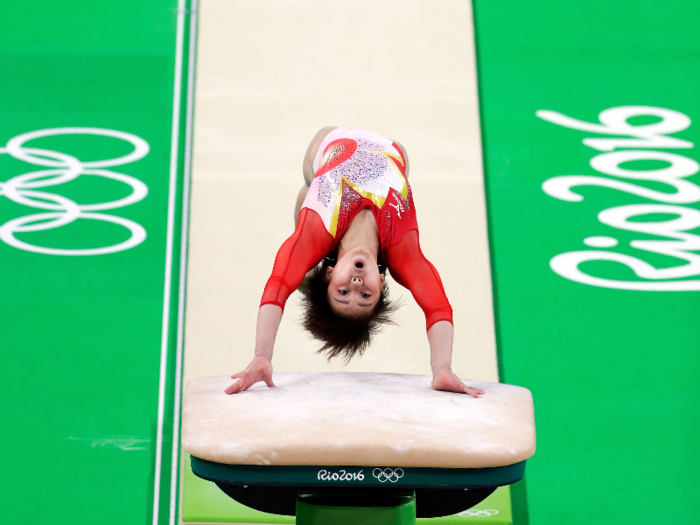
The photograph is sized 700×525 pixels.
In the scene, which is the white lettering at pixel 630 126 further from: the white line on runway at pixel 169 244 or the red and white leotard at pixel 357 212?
the white line on runway at pixel 169 244

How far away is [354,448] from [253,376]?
0.44 meters

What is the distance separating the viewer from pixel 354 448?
1369mm

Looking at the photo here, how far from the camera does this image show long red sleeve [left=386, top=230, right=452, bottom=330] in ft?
6.79

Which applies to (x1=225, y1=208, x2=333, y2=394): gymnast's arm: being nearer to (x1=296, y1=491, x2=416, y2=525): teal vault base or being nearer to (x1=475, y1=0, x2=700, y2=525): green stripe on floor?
(x1=296, y1=491, x2=416, y2=525): teal vault base

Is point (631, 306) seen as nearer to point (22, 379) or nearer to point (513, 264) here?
point (513, 264)

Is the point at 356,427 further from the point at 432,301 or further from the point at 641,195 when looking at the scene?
the point at 641,195

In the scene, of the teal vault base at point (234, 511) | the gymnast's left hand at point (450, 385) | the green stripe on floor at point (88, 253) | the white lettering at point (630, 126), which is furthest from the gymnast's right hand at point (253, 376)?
the white lettering at point (630, 126)

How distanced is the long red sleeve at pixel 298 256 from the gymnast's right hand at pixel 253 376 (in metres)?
0.23

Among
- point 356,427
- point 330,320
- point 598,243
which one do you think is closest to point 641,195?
point 598,243

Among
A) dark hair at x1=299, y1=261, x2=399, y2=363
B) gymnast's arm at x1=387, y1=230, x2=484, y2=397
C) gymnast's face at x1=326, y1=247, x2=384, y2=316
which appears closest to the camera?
gymnast's arm at x1=387, y1=230, x2=484, y2=397

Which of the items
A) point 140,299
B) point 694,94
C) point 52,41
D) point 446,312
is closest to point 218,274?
point 140,299

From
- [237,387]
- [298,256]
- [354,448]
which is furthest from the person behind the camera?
[298,256]

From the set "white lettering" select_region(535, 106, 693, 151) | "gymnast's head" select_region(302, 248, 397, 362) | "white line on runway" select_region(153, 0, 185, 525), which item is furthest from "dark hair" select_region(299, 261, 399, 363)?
"white lettering" select_region(535, 106, 693, 151)

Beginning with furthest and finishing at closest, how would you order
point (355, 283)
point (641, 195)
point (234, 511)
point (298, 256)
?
1. point (641, 195)
2. point (234, 511)
3. point (298, 256)
4. point (355, 283)
